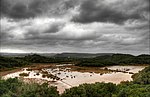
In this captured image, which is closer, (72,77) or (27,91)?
(27,91)

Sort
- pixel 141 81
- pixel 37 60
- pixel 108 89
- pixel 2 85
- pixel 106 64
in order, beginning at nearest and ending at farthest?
1. pixel 108 89
2. pixel 2 85
3. pixel 141 81
4. pixel 106 64
5. pixel 37 60

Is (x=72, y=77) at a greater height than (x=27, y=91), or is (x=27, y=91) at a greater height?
(x=27, y=91)

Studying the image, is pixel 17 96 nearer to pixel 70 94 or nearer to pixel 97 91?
pixel 70 94

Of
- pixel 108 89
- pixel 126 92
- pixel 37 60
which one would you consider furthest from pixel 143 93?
pixel 37 60

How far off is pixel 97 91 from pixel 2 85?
35.6ft

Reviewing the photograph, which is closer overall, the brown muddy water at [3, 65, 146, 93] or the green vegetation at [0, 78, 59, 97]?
the green vegetation at [0, 78, 59, 97]

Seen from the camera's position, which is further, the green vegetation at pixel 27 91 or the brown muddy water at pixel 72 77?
the brown muddy water at pixel 72 77

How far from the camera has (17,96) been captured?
22.1m

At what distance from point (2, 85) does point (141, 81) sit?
16.7 meters

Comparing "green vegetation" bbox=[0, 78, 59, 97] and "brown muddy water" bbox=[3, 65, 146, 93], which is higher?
"green vegetation" bbox=[0, 78, 59, 97]

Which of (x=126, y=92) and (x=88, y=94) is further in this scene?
(x=88, y=94)

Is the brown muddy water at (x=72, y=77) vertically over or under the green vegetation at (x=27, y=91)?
under

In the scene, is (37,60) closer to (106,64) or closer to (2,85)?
(106,64)

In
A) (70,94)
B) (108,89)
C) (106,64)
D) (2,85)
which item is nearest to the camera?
(70,94)
